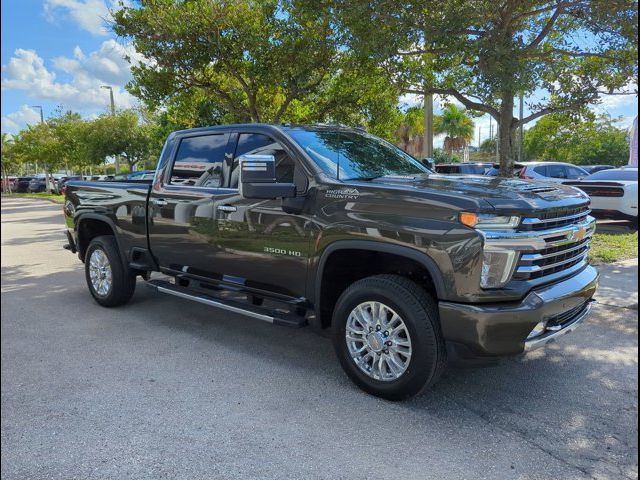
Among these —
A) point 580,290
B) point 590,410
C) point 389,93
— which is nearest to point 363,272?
point 580,290

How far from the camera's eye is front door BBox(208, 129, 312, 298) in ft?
13.5

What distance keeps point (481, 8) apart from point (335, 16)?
7.08 feet

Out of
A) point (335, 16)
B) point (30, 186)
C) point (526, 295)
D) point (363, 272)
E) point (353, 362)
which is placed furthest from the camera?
point (30, 186)

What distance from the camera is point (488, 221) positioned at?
3193mm

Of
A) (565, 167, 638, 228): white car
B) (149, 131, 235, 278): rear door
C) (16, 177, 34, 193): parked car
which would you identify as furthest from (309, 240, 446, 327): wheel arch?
(16, 177, 34, 193): parked car

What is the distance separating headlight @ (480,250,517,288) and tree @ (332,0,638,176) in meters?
4.77

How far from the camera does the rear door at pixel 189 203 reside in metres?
4.89

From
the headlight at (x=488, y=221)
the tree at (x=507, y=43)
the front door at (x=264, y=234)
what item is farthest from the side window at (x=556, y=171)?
the headlight at (x=488, y=221)

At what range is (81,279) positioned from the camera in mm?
8039

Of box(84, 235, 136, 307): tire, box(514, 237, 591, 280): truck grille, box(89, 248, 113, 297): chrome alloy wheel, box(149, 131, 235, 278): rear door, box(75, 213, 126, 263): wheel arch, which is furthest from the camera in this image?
box(75, 213, 126, 263): wheel arch

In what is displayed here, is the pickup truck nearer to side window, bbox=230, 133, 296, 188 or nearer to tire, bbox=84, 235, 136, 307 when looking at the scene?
side window, bbox=230, 133, 296, 188

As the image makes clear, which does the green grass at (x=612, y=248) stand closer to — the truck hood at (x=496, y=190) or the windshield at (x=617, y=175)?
the windshield at (x=617, y=175)

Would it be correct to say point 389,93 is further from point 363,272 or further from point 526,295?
point 526,295

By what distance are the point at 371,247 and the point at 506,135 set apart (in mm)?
5790
